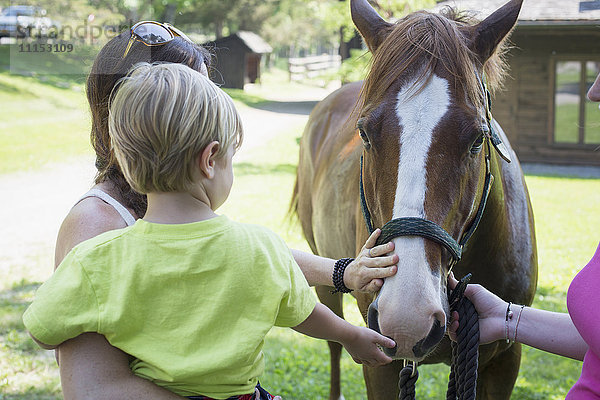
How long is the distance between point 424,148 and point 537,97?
13175 mm

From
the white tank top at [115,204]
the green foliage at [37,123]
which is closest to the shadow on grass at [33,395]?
the white tank top at [115,204]

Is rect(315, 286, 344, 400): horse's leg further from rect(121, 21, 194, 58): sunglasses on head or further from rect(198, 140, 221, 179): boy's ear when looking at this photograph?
rect(198, 140, 221, 179): boy's ear

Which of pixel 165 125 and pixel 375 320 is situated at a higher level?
pixel 165 125

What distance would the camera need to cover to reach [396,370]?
2428 millimetres

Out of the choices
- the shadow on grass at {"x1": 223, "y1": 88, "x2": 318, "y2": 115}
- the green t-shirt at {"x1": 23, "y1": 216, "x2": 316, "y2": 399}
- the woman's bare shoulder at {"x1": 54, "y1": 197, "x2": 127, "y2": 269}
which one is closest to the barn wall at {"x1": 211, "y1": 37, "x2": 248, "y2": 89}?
the shadow on grass at {"x1": 223, "y1": 88, "x2": 318, "y2": 115}

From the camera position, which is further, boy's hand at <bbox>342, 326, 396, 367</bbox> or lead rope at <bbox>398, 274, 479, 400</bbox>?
lead rope at <bbox>398, 274, 479, 400</bbox>

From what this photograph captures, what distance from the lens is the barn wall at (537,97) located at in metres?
13.2

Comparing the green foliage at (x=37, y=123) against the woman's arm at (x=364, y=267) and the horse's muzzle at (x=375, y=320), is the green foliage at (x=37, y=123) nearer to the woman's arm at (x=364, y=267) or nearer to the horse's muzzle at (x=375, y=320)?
the woman's arm at (x=364, y=267)

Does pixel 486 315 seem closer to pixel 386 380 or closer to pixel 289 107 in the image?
pixel 386 380

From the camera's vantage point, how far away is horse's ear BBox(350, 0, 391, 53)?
224 cm

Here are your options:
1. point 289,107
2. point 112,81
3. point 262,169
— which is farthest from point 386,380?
point 289,107

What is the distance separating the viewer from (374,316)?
1.63m

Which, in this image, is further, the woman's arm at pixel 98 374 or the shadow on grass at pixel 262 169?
the shadow on grass at pixel 262 169

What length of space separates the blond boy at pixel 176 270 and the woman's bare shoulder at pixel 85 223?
0.18 meters
